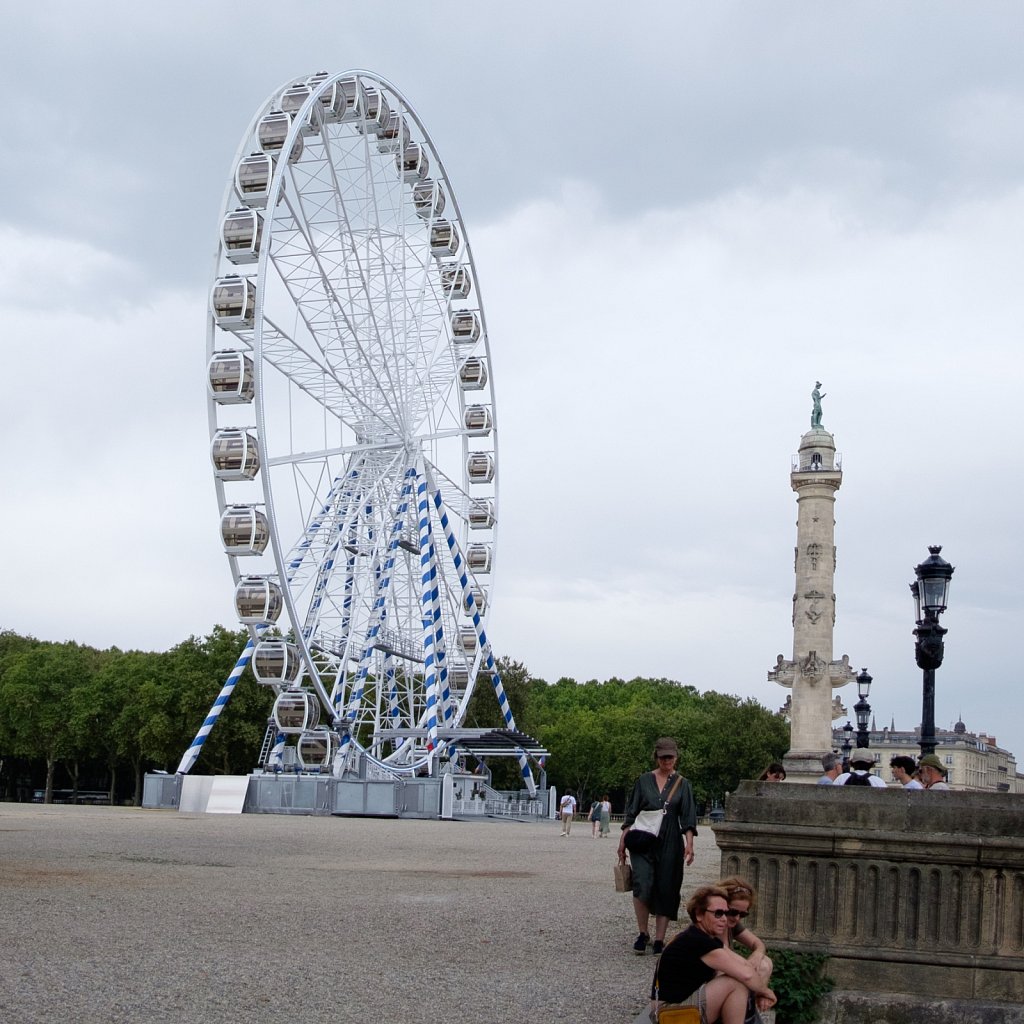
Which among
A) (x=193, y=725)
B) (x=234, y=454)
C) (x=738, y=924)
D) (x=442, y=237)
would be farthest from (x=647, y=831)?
(x=193, y=725)

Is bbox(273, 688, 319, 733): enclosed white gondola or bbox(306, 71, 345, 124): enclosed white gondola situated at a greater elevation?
bbox(306, 71, 345, 124): enclosed white gondola

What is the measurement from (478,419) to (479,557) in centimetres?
502

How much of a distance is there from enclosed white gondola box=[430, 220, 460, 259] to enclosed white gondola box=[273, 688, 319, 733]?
1628 centimetres

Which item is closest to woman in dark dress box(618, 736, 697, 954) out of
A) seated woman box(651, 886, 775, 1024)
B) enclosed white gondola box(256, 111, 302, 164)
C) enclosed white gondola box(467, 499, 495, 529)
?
seated woman box(651, 886, 775, 1024)

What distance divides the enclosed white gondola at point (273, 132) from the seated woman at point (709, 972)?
3593cm

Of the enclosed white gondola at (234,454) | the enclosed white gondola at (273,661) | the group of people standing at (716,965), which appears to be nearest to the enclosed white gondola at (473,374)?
the enclosed white gondola at (273,661)

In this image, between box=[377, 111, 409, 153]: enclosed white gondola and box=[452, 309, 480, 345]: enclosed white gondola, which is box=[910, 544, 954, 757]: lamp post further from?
box=[452, 309, 480, 345]: enclosed white gondola

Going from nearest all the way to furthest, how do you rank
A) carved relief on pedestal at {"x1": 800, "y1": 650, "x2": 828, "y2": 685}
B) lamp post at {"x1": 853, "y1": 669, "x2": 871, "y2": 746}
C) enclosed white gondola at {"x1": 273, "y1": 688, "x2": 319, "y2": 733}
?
1. lamp post at {"x1": 853, "y1": 669, "x2": 871, "y2": 746}
2. enclosed white gondola at {"x1": 273, "y1": 688, "x2": 319, "y2": 733}
3. carved relief on pedestal at {"x1": 800, "y1": 650, "x2": 828, "y2": 685}

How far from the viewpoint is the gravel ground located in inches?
343

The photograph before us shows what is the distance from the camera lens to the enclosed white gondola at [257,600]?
1597 inches

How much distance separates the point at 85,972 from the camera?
9.61 metres

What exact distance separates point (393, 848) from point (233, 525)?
14771 mm

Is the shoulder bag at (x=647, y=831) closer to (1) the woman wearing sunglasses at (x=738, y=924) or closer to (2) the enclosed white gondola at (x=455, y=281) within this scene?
(1) the woman wearing sunglasses at (x=738, y=924)

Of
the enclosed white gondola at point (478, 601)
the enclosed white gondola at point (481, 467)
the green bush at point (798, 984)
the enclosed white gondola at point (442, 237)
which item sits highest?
the enclosed white gondola at point (442, 237)
